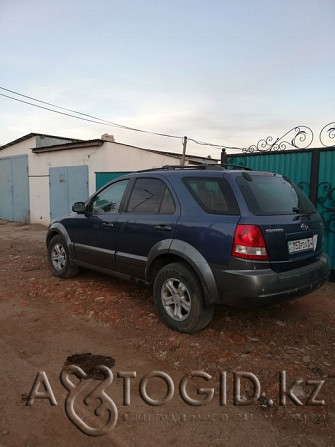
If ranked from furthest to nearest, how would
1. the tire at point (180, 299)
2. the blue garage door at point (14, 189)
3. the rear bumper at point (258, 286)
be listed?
the blue garage door at point (14, 189) < the tire at point (180, 299) < the rear bumper at point (258, 286)

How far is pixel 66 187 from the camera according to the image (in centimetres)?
1305

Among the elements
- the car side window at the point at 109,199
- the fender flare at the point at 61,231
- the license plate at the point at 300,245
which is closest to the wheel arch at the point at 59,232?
the fender flare at the point at 61,231

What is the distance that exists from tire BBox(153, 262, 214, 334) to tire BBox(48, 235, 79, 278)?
2.22m

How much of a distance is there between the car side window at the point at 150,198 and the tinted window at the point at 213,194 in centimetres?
32

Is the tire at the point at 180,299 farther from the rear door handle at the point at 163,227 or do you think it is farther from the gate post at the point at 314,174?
the gate post at the point at 314,174

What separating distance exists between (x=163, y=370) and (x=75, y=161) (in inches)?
429

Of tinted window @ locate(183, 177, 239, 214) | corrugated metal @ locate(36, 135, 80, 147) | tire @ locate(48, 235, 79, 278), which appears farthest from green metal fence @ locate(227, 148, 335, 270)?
corrugated metal @ locate(36, 135, 80, 147)

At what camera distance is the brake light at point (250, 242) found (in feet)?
10.1

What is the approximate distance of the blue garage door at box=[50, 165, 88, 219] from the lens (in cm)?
1233

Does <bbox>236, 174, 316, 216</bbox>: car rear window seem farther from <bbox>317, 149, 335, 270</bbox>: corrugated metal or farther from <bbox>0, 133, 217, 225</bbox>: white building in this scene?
<bbox>0, 133, 217, 225</bbox>: white building

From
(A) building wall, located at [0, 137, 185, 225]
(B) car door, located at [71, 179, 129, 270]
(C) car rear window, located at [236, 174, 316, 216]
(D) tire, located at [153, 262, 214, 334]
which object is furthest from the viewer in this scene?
(A) building wall, located at [0, 137, 185, 225]

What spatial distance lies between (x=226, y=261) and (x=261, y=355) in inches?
38.4

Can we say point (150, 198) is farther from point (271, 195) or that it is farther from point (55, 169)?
point (55, 169)

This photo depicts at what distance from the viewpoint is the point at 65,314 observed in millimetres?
4316
